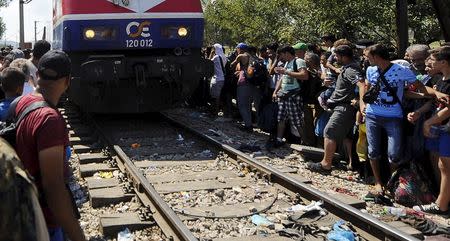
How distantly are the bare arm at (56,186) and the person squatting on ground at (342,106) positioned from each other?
4.69 meters

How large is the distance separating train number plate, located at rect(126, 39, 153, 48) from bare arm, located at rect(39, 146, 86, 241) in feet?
21.6

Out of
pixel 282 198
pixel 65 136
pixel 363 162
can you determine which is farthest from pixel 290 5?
pixel 65 136

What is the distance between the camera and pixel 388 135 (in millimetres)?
5820

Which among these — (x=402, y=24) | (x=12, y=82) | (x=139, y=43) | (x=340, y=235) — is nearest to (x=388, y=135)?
(x=340, y=235)

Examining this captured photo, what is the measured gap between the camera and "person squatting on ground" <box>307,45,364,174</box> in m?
6.57

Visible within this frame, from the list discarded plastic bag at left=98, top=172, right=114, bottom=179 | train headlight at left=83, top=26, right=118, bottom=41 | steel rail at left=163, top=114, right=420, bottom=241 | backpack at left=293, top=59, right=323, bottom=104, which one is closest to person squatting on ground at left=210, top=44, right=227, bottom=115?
train headlight at left=83, top=26, right=118, bottom=41

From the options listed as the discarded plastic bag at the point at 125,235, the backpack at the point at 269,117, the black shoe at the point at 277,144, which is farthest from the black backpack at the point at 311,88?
the discarded plastic bag at the point at 125,235

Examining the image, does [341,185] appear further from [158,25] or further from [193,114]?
[193,114]

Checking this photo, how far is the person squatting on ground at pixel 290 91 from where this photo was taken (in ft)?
25.9

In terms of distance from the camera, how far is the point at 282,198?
563cm

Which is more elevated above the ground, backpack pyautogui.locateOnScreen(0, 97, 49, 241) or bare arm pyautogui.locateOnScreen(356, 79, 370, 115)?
backpack pyautogui.locateOnScreen(0, 97, 49, 241)

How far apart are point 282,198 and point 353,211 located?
1089 millimetres

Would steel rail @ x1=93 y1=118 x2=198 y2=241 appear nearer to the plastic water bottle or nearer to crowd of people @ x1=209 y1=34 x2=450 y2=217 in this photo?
the plastic water bottle

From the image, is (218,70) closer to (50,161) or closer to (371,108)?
(371,108)
